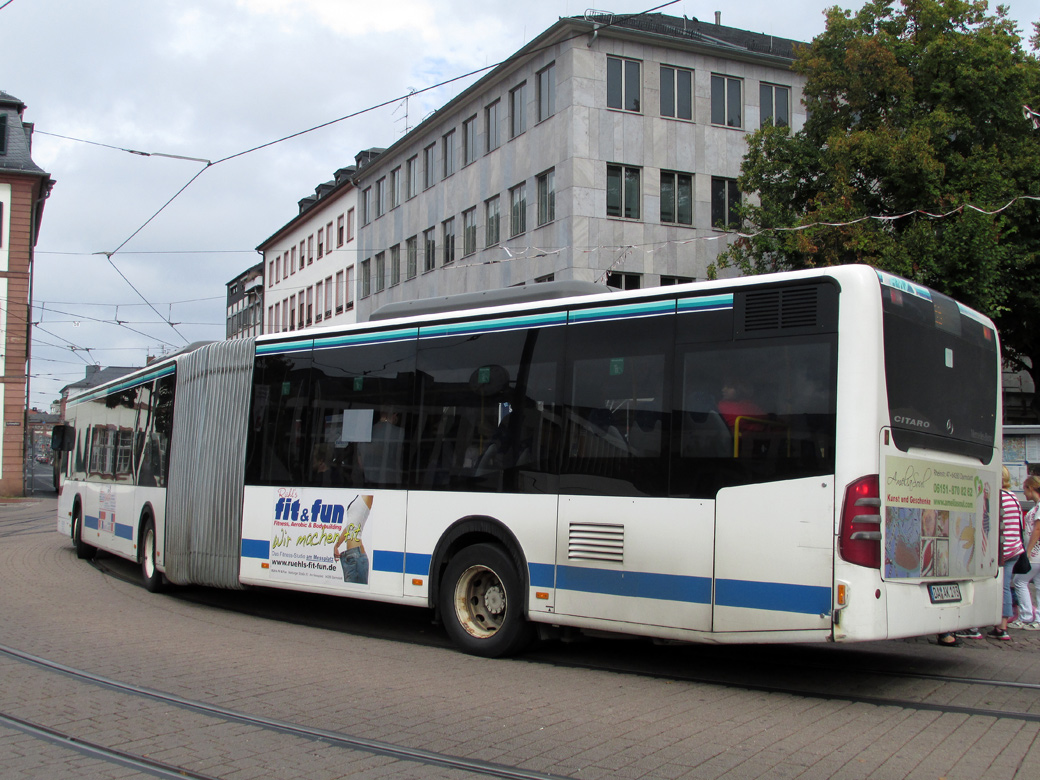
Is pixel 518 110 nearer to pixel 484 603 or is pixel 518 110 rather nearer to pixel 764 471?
pixel 484 603

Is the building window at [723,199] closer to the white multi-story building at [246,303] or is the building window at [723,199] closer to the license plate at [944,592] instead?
the license plate at [944,592]

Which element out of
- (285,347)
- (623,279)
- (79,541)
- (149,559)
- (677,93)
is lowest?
(79,541)

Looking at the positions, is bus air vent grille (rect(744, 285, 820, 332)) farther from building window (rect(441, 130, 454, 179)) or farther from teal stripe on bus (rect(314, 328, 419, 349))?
building window (rect(441, 130, 454, 179))

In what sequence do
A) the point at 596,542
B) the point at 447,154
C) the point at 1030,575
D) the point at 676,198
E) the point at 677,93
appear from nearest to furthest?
the point at 596,542 < the point at 1030,575 < the point at 676,198 < the point at 677,93 < the point at 447,154

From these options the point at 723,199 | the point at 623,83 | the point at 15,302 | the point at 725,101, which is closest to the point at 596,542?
the point at 623,83

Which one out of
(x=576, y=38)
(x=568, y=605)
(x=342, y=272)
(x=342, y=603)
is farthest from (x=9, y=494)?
(x=568, y=605)

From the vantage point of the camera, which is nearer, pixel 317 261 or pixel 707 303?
pixel 707 303

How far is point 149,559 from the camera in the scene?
13648mm

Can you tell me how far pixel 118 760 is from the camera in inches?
221

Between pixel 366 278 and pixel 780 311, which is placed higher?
pixel 366 278

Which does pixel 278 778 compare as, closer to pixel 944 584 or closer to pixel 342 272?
pixel 944 584

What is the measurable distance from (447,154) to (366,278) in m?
10.7

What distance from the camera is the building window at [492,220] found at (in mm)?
37000

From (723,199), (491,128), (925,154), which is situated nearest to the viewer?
(925,154)
